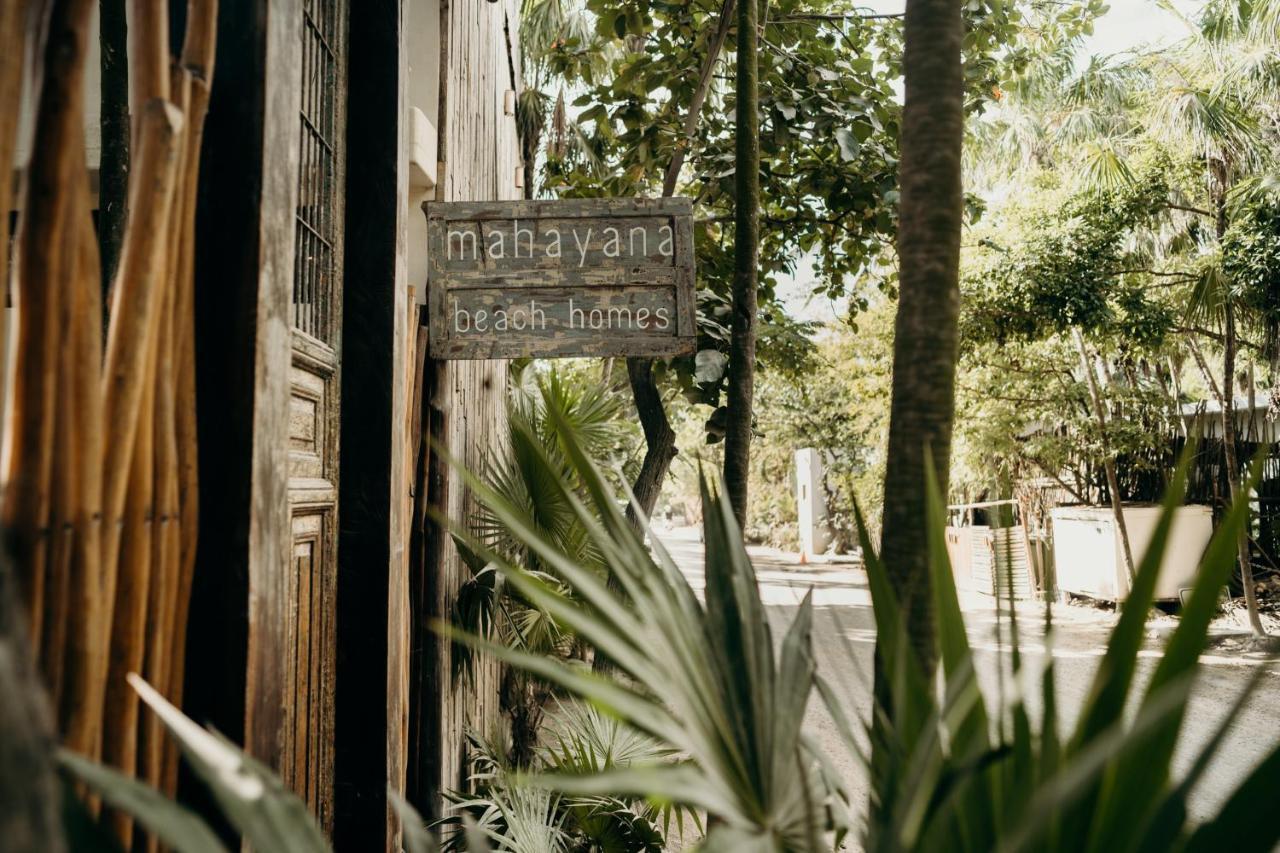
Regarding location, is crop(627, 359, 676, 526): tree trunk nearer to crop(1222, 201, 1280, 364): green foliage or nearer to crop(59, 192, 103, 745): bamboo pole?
crop(59, 192, 103, 745): bamboo pole

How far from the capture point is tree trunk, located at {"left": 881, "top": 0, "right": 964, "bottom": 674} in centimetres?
148

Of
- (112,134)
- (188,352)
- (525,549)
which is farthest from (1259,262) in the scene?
(188,352)

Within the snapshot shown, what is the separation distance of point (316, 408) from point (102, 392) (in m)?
1.31

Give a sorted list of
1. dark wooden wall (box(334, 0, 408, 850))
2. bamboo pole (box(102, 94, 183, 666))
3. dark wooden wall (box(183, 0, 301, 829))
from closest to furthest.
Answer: bamboo pole (box(102, 94, 183, 666))
dark wooden wall (box(183, 0, 301, 829))
dark wooden wall (box(334, 0, 408, 850))

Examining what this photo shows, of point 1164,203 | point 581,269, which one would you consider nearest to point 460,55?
point 581,269

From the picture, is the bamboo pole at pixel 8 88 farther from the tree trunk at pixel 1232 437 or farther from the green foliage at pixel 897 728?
the tree trunk at pixel 1232 437

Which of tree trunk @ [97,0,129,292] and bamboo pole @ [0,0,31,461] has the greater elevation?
tree trunk @ [97,0,129,292]

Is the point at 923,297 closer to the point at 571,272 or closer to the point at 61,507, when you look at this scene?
the point at 61,507

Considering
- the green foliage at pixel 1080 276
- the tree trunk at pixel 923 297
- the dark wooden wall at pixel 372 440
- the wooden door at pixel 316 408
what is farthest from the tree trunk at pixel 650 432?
the green foliage at pixel 1080 276

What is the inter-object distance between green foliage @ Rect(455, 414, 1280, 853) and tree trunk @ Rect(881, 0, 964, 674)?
0.35 meters

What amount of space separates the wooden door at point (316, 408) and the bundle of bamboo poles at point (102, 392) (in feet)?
2.92

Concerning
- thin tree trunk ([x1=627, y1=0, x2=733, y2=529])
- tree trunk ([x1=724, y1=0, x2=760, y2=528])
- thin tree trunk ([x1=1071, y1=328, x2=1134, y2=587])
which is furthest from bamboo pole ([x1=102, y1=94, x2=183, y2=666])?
thin tree trunk ([x1=1071, y1=328, x2=1134, y2=587])

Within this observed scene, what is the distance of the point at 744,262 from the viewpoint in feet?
9.82

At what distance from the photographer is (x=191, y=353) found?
1356mm
